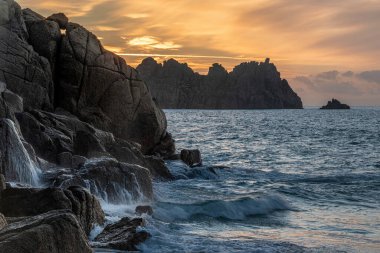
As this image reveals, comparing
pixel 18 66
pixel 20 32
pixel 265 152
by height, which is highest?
pixel 20 32

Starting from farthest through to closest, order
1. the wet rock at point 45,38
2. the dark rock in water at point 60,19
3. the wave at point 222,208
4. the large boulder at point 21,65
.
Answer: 1. the dark rock in water at point 60,19
2. the wet rock at point 45,38
3. the large boulder at point 21,65
4. the wave at point 222,208

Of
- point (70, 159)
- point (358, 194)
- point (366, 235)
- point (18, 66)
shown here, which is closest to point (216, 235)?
point (366, 235)

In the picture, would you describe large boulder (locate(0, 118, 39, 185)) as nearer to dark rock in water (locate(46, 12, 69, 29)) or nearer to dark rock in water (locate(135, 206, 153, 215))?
dark rock in water (locate(135, 206, 153, 215))

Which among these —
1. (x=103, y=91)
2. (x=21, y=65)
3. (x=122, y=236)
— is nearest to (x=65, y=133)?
Answer: (x=21, y=65)

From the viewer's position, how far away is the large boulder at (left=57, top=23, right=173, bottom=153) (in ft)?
105

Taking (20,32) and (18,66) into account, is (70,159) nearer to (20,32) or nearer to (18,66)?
(18,66)

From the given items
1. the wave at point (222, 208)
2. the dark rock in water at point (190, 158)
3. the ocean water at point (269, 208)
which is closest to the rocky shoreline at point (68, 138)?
the dark rock in water at point (190, 158)

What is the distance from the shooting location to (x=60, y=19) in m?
34.7

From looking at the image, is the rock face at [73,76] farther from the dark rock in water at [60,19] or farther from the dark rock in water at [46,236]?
the dark rock in water at [46,236]

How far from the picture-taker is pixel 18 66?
28875mm

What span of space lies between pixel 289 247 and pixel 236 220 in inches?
209

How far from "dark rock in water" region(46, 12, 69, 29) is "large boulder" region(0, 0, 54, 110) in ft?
11.6

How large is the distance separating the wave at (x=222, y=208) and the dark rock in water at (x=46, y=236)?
33.8 ft

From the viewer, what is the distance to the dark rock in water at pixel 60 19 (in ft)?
113
